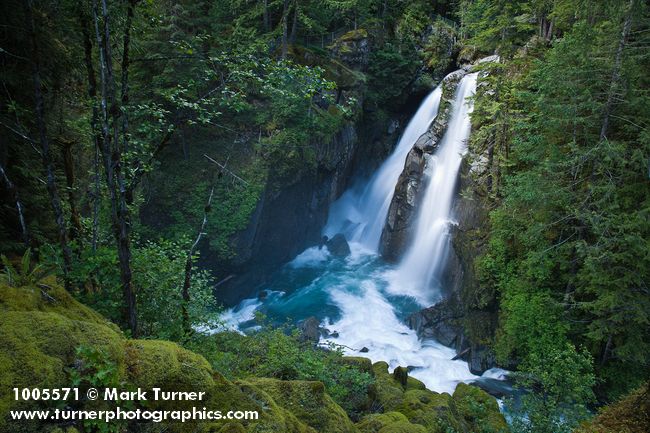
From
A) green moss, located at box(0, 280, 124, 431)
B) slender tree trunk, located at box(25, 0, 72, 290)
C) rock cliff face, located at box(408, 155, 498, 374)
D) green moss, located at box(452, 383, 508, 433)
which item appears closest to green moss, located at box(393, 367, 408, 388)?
green moss, located at box(452, 383, 508, 433)

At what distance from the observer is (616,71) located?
382 inches

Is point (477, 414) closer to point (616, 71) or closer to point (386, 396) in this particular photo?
point (386, 396)

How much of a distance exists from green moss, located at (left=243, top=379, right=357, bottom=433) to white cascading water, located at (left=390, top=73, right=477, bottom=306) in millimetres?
12928

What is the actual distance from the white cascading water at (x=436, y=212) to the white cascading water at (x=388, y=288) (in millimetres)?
51

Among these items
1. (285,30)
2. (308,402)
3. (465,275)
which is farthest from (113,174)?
(285,30)

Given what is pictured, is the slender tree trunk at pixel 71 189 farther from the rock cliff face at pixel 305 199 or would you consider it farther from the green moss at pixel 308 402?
the rock cliff face at pixel 305 199

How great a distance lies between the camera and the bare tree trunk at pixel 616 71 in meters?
9.40

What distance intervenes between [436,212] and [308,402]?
1494 cm

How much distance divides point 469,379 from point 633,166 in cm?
857

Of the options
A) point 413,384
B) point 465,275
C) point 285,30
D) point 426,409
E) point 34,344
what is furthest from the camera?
point 285,30

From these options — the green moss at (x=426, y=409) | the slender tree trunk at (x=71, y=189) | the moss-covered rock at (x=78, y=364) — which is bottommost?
the green moss at (x=426, y=409)

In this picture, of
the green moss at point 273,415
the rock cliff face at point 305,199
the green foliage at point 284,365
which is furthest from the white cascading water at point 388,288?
the green moss at point 273,415

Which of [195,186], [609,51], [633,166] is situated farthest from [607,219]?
[195,186]

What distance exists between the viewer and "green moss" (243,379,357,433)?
15.5 ft
